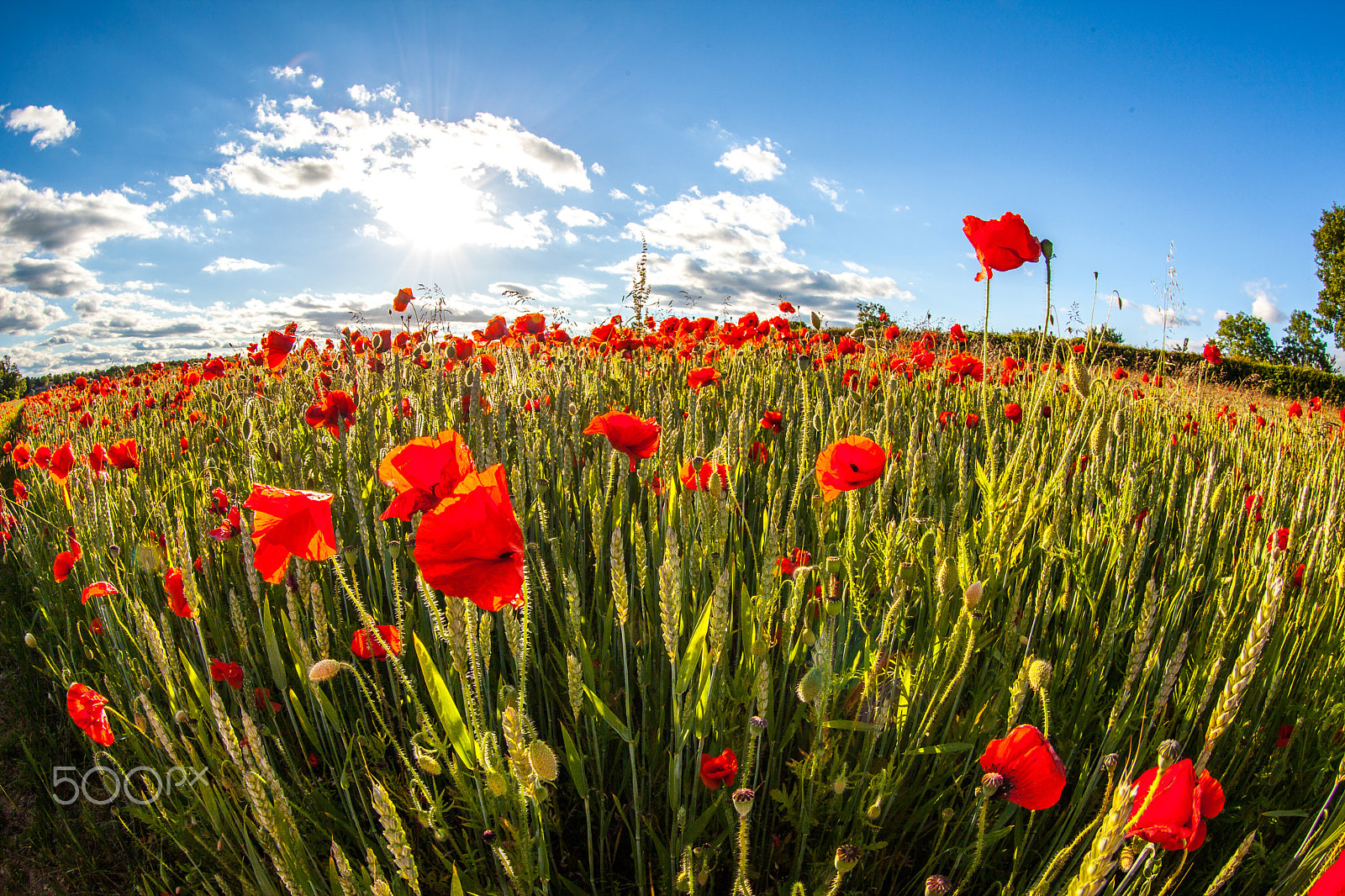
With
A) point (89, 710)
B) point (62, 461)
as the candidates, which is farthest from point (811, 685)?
point (62, 461)

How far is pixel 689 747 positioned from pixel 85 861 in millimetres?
1448

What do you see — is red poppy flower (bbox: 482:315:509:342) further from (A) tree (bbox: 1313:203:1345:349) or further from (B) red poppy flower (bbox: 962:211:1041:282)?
(A) tree (bbox: 1313:203:1345:349)

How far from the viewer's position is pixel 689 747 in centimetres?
123

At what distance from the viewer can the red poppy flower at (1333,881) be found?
22.9 inches

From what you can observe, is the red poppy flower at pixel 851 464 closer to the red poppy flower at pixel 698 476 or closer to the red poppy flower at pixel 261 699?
the red poppy flower at pixel 698 476

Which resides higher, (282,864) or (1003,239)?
(1003,239)

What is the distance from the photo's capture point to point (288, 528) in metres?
1.06

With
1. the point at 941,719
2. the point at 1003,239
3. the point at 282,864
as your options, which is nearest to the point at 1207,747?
the point at 941,719

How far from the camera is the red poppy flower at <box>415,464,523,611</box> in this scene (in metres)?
0.78

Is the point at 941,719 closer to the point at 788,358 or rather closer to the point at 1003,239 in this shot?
the point at 1003,239

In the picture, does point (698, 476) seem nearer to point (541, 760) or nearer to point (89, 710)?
point (541, 760)

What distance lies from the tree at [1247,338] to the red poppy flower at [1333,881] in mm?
35490

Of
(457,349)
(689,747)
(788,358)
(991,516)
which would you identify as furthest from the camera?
(788,358)

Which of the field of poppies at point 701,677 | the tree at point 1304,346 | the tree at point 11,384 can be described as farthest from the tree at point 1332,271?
the tree at point 11,384
